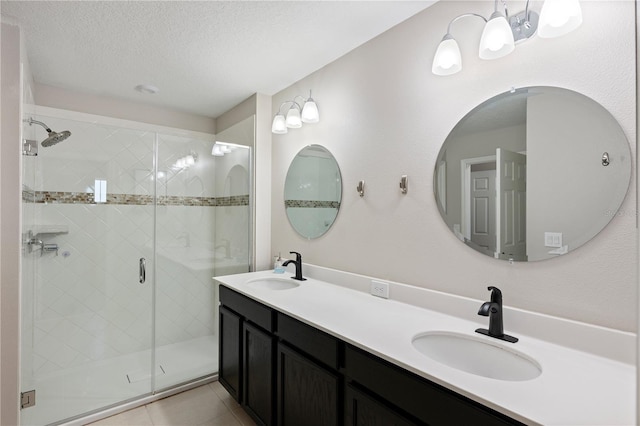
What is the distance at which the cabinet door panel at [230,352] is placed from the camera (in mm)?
2116

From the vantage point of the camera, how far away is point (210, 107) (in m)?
3.31

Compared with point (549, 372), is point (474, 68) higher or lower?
higher

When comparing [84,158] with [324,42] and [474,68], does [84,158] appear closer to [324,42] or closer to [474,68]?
[324,42]

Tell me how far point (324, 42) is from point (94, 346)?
3038 millimetres

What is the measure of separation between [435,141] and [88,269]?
9.45 feet

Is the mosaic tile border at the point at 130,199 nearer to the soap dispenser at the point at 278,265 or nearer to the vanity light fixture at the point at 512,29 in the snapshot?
the soap dispenser at the point at 278,265

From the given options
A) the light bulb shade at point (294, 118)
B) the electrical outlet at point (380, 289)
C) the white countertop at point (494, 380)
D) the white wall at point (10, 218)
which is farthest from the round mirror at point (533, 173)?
the white wall at point (10, 218)

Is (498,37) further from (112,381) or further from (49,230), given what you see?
(112,381)

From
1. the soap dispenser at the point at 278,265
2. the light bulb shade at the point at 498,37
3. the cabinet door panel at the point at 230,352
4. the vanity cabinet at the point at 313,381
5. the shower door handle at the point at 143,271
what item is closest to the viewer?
the vanity cabinet at the point at 313,381

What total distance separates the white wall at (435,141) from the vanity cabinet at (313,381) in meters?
0.61

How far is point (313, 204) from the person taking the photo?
2.46 metres

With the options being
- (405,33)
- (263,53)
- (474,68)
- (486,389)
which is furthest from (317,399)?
(263,53)

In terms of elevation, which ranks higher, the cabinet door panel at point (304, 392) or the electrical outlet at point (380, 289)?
the electrical outlet at point (380, 289)

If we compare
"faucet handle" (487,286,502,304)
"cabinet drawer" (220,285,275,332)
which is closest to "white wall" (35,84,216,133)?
"cabinet drawer" (220,285,275,332)
